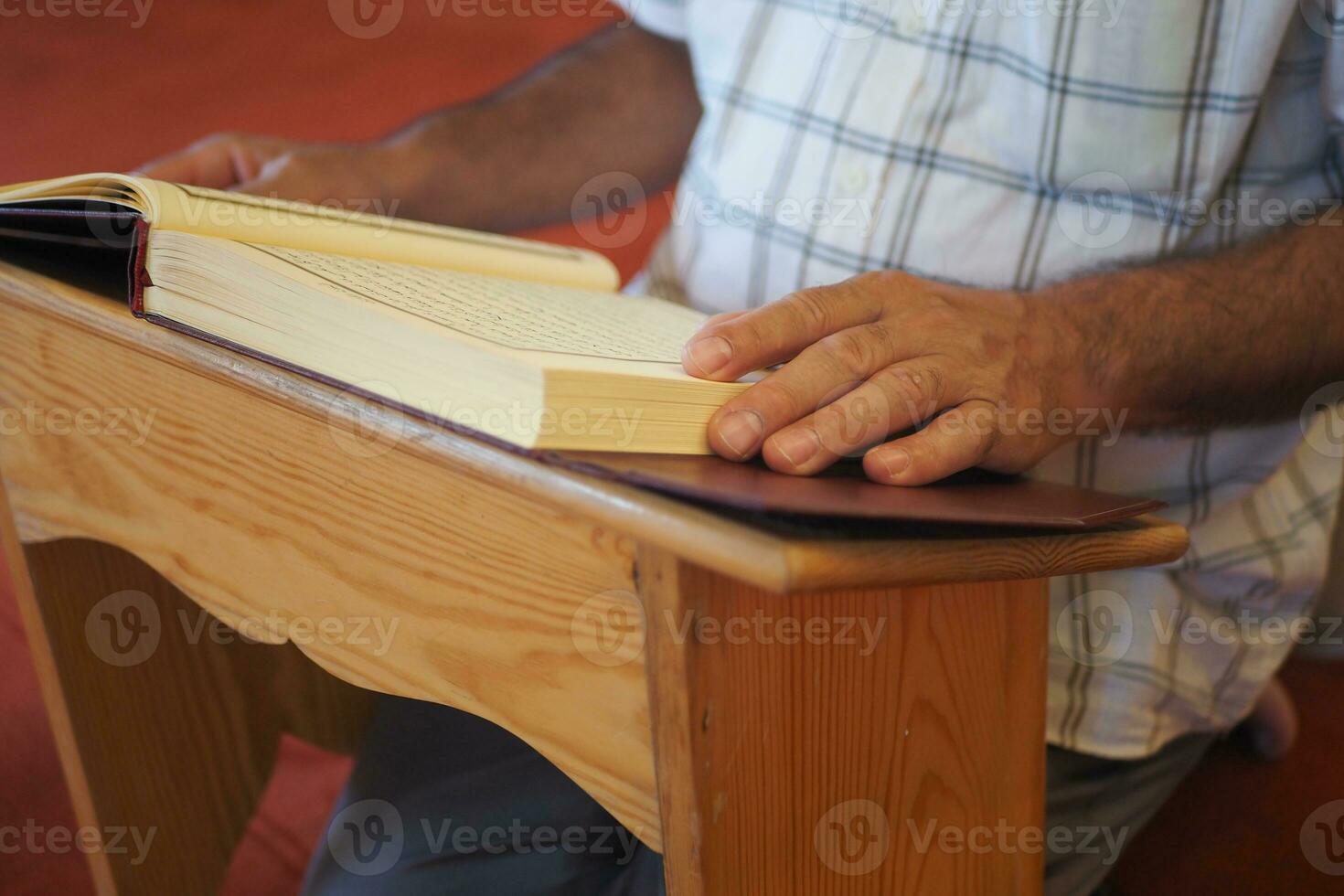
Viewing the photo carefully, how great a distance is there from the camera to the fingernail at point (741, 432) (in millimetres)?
381

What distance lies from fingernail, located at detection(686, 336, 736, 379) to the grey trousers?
329mm

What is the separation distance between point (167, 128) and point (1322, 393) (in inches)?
62.2

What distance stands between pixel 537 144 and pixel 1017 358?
68cm

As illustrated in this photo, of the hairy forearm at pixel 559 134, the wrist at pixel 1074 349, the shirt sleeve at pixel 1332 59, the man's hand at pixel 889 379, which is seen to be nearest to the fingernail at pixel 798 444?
the man's hand at pixel 889 379

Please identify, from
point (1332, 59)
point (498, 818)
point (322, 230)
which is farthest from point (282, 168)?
point (1332, 59)

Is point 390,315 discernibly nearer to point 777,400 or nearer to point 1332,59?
point 777,400

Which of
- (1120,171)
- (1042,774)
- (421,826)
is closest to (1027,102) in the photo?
(1120,171)

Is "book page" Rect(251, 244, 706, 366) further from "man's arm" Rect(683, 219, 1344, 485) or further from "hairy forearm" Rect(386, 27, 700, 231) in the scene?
"hairy forearm" Rect(386, 27, 700, 231)

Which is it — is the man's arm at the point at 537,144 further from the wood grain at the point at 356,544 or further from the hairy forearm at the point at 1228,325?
the hairy forearm at the point at 1228,325

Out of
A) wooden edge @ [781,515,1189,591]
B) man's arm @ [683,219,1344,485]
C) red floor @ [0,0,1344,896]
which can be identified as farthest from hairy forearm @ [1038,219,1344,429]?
red floor @ [0,0,1344,896]

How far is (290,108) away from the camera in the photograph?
168 cm

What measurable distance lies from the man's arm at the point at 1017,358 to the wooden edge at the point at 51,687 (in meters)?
0.50

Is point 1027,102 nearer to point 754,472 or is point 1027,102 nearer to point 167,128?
point 754,472

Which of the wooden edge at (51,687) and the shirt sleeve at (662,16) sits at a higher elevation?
the shirt sleeve at (662,16)
